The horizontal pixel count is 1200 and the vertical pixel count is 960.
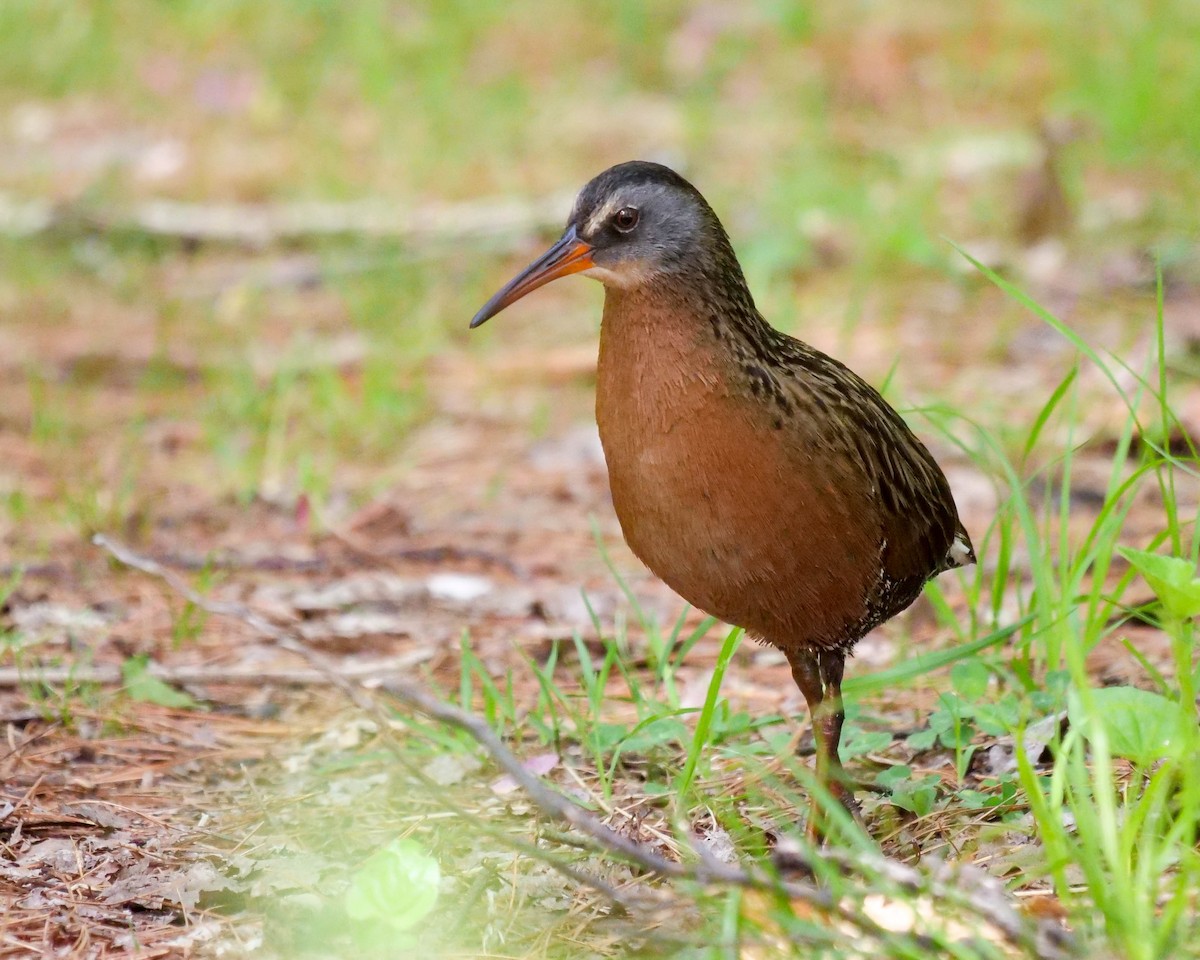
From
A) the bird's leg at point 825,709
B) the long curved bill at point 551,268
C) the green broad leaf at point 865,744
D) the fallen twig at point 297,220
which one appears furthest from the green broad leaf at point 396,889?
the fallen twig at point 297,220

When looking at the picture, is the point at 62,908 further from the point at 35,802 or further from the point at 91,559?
the point at 91,559

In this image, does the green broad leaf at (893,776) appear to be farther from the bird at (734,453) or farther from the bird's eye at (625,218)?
the bird's eye at (625,218)

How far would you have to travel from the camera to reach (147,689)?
12.0 ft

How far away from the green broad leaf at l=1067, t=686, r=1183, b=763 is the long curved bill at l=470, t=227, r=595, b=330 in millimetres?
1345

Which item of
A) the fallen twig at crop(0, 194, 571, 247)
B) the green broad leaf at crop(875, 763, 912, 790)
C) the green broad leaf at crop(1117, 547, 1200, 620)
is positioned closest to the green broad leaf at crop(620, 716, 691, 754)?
the green broad leaf at crop(875, 763, 912, 790)

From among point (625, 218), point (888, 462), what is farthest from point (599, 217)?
point (888, 462)

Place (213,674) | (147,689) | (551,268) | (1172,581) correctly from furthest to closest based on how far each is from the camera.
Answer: (213,674)
(147,689)
(551,268)
(1172,581)

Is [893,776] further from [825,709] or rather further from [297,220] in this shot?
[297,220]

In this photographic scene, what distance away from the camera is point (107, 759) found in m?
3.38

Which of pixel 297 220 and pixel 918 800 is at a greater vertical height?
pixel 297 220

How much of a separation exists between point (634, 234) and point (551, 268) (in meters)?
0.21

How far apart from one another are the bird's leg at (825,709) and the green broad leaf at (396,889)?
2.31 ft

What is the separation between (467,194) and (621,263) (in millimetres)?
5059

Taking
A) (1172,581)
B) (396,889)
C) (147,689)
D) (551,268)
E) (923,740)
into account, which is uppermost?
(551,268)
